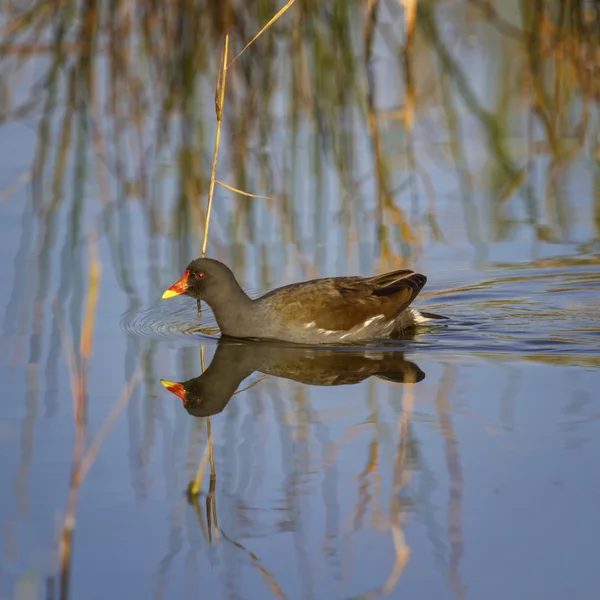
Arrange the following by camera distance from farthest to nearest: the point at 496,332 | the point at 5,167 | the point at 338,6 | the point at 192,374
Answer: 1. the point at 338,6
2. the point at 5,167
3. the point at 496,332
4. the point at 192,374

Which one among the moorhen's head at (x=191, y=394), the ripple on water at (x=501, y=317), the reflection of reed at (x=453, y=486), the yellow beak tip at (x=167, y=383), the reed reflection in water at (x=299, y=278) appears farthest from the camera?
the ripple on water at (x=501, y=317)

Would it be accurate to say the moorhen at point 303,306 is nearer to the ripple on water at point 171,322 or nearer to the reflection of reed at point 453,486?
the ripple on water at point 171,322

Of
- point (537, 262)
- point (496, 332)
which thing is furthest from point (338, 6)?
point (496, 332)

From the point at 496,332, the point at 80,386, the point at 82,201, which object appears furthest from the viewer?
the point at 82,201

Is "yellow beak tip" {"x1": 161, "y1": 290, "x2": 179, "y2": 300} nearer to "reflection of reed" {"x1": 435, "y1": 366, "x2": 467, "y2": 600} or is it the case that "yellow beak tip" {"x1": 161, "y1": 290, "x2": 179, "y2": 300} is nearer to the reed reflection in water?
the reed reflection in water

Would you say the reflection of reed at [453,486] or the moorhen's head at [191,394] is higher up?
the moorhen's head at [191,394]

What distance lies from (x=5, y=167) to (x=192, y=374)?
431 centimetres

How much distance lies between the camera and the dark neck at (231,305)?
24.7 feet

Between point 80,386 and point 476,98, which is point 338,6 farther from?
point 80,386

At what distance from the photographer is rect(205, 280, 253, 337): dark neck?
24.7ft

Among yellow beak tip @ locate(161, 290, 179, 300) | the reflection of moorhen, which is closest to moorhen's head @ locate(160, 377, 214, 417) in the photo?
the reflection of moorhen

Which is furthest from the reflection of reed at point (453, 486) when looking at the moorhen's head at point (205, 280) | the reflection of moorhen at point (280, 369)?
the moorhen's head at point (205, 280)

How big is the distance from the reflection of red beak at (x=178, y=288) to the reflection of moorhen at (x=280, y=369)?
38 cm

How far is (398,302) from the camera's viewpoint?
7.70 metres
